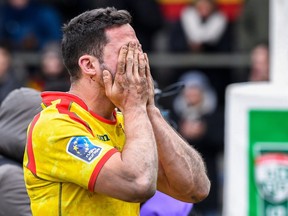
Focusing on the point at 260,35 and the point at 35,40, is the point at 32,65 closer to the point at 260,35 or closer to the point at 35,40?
the point at 35,40

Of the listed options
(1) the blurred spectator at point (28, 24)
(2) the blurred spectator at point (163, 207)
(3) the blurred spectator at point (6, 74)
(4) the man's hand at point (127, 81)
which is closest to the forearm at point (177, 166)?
(4) the man's hand at point (127, 81)

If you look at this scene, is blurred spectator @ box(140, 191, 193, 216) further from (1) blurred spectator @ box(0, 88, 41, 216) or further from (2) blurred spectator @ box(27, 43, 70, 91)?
(2) blurred spectator @ box(27, 43, 70, 91)

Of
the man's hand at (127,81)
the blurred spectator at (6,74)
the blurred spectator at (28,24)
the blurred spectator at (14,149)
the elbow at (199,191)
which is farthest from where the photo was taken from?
the blurred spectator at (28,24)

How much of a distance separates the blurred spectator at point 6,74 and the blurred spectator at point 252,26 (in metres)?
2.98

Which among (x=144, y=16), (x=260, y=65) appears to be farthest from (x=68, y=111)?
(x=144, y=16)

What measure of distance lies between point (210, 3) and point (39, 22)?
211cm

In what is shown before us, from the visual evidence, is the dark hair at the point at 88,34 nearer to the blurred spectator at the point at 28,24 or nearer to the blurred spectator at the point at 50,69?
the blurred spectator at the point at 50,69

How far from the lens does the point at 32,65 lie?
12.6m

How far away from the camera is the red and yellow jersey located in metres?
4.11

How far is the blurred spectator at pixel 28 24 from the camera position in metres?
12.3

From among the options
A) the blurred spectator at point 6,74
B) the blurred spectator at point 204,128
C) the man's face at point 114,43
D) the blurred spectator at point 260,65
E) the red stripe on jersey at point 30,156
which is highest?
the man's face at point 114,43

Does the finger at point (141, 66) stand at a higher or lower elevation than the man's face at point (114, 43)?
lower

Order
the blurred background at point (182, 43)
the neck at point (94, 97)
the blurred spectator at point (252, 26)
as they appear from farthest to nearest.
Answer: the blurred spectator at point (252, 26)
the blurred background at point (182, 43)
the neck at point (94, 97)

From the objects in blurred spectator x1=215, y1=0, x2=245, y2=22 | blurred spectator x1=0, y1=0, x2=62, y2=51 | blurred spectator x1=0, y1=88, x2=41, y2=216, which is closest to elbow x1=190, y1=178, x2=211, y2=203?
blurred spectator x1=0, y1=88, x2=41, y2=216
